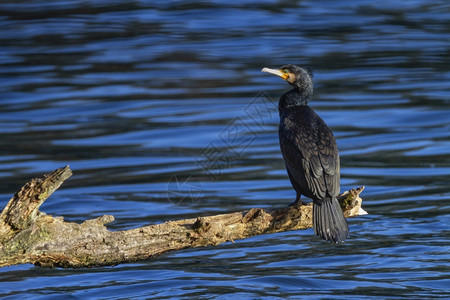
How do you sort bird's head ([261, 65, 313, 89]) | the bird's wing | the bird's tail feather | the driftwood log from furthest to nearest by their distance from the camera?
bird's head ([261, 65, 313, 89])
the bird's wing
the bird's tail feather
the driftwood log

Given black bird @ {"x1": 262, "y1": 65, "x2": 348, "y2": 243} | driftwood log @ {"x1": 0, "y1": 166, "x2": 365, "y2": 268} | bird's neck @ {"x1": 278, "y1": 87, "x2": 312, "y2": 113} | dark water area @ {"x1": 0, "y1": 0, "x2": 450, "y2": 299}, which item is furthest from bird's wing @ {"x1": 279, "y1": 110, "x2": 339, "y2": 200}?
dark water area @ {"x1": 0, "y1": 0, "x2": 450, "y2": 299}

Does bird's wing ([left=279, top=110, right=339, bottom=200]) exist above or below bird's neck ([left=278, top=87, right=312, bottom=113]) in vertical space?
below

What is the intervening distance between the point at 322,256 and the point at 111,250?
3322mm

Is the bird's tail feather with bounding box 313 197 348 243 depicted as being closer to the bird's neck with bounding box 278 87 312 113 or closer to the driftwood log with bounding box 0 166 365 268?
the driftwood log with bounding box 0 166 365 268

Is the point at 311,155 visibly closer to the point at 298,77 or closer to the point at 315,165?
the point at 315,165

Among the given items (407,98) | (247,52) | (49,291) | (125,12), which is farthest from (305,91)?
(125,12)

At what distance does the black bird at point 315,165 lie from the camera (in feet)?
18.2

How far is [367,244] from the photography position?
26.7 feet

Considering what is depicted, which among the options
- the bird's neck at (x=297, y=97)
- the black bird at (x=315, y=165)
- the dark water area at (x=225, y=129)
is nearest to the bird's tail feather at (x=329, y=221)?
the black bird at (x=315, y=165)

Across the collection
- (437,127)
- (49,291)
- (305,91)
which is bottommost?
(49,291)

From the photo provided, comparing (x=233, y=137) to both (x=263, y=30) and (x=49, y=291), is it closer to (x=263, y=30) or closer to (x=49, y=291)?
(x=49, y=291)

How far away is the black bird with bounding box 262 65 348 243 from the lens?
5.56 meters

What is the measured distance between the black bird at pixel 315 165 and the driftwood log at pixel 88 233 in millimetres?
196

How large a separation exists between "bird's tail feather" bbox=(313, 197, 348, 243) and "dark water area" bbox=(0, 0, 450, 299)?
1.29 metres
